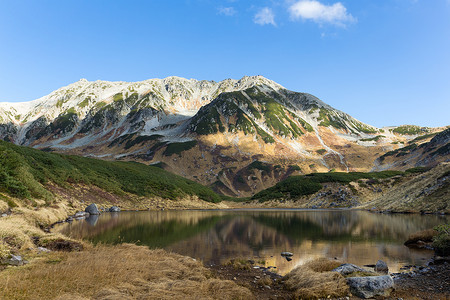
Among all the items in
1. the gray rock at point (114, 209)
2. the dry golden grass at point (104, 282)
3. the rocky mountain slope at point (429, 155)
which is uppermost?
the rocky mountain slope at point (429, 155)

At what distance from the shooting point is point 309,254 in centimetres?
2555

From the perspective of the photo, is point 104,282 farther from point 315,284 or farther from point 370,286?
point 370,286

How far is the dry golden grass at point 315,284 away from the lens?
13.4 meters

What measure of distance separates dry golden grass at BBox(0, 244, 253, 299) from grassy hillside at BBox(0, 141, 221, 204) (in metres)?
34.1

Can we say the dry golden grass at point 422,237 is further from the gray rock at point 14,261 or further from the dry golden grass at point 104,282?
the gray rock at point 14,261

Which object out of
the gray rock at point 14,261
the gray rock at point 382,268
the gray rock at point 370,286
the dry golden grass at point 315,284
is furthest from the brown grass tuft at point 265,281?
the gray rock at point 14,261

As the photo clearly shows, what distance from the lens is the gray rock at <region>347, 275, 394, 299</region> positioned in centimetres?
1373

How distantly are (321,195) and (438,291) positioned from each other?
107m

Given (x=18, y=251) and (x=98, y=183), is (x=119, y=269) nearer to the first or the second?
(x=18, y=251)

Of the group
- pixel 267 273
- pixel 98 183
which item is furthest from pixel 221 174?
pixel 267 273

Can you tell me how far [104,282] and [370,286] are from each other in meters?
12.9

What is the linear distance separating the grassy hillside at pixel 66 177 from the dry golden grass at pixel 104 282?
3409 cm

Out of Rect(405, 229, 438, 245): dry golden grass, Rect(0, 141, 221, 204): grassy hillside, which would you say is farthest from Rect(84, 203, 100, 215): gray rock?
Rect(405, 229, 438, 245): dry golden grass

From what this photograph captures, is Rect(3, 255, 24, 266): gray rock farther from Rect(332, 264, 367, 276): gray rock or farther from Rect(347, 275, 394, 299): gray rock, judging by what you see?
Rect(332, 264, 367, 276): gray rock
